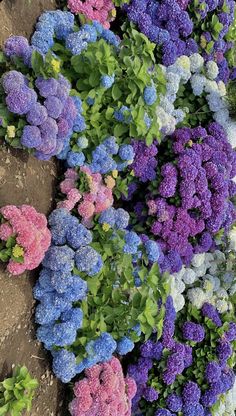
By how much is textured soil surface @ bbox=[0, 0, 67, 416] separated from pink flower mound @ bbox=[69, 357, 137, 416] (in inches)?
8.2

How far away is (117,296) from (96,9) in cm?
200

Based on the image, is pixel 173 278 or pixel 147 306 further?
pixel 173 278

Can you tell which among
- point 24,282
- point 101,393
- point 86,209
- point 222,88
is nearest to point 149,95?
point 86,209

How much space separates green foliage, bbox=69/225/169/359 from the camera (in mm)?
3104

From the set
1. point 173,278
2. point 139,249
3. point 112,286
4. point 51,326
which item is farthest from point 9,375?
point 173,278

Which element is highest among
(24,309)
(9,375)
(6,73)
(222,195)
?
(6,73)

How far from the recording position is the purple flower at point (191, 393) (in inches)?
142

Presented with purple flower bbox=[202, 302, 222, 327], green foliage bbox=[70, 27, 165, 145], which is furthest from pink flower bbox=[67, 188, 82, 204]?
purple flower bbox=[202, 302, 222, 327]

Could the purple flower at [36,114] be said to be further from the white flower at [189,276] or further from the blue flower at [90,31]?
the white flower at [189,276]

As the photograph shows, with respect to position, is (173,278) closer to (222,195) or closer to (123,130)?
(222,195)

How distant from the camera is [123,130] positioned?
334 centimetres

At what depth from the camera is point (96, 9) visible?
11.6ft

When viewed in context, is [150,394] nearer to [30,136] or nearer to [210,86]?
[30,136]

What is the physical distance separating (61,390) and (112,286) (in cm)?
75
